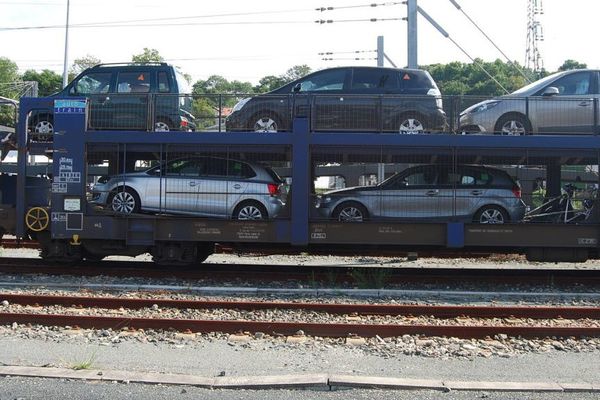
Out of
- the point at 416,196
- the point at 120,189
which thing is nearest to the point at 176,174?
the point at 120,189

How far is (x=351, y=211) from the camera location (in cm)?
1088

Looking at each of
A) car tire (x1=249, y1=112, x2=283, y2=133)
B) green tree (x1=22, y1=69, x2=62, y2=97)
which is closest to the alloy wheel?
car tire (x1=249, y1=112, x2=283, y2=133)

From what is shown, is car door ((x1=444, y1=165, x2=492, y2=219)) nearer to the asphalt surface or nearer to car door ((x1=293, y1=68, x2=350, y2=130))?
car door ((x1=293, y1=68, x2=350, y2=130))

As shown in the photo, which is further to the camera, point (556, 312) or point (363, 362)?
point (556, 312)

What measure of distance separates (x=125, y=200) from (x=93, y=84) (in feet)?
8.51

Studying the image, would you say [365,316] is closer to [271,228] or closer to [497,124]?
[271,228]

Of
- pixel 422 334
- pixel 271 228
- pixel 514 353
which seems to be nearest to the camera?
pixel 514 353

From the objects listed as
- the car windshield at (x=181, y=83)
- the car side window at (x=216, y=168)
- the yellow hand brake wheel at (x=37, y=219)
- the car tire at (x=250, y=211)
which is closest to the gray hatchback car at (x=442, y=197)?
the car tire at (x=250, y=211)

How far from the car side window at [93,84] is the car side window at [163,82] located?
1033 mm

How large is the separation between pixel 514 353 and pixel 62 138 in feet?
28.0

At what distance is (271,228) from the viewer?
34.1ft

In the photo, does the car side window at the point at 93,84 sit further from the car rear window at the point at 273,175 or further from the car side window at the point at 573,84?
the car side window at the point at 573,84

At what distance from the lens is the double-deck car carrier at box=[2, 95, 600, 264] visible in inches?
404

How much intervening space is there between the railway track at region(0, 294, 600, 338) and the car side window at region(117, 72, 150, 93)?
4.76m
